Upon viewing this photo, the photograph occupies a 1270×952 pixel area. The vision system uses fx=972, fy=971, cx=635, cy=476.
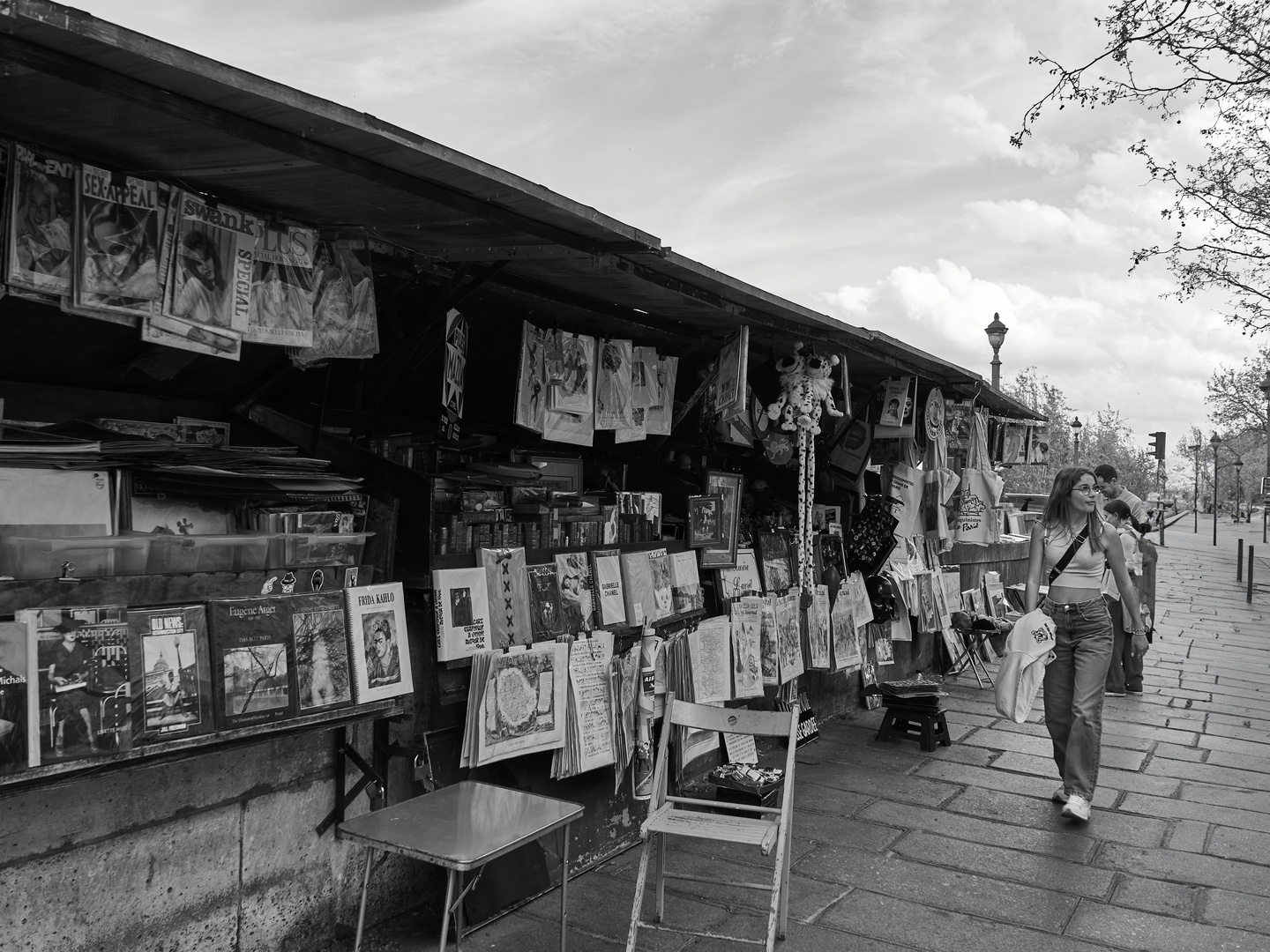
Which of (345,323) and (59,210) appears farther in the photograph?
A: (345,323)

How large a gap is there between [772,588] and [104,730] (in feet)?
14.2

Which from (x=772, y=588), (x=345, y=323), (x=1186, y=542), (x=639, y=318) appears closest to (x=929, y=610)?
(x=772, y=588)

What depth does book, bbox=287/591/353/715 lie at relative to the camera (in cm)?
319

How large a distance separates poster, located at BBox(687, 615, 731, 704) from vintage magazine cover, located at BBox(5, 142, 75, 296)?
11.5ft

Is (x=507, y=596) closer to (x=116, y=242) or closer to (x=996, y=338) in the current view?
(x=116, y=242)

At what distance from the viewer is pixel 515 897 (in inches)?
157

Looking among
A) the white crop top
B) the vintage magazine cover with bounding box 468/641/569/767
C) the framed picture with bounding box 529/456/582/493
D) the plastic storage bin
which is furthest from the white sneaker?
the plastic storage bin

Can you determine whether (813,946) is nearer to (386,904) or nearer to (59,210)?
(386,904)

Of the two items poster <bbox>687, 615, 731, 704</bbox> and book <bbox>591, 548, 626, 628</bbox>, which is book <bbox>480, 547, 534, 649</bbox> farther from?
poster <bbox>687, 615, 731, 704</bbox>

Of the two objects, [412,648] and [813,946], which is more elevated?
[412,648]

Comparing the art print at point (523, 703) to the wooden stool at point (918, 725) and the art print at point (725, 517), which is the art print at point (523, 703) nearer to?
the art print at point (725, 517)

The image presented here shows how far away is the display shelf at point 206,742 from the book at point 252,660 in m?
0.03

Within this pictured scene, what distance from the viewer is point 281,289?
313 cm

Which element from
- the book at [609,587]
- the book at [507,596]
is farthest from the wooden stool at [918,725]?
the book at [507,596]
